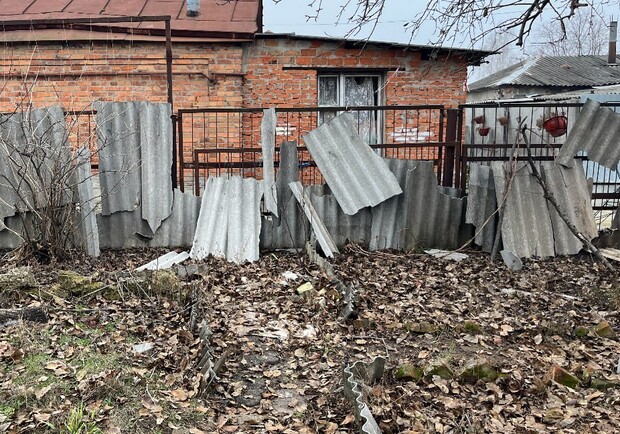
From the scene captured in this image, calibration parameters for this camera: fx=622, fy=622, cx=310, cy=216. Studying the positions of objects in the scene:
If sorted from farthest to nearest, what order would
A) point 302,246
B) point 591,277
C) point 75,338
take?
1. point 302,246
2. point 591,277
3. point 75,338

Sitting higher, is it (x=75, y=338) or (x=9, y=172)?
(x=9, y=172)

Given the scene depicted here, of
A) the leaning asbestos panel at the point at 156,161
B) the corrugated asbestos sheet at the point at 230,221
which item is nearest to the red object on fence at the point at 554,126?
the corrugated asbestos sheet at the point at 230,221

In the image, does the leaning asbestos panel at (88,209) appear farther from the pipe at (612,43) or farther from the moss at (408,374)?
the pipe at (612,43)

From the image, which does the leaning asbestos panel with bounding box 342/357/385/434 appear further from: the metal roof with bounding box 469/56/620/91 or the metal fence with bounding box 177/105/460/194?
the metal roof with bounding box 469/56/620/91

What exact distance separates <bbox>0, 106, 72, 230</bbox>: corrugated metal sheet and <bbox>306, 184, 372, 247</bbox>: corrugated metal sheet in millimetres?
2929

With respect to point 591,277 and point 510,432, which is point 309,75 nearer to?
point 591,277

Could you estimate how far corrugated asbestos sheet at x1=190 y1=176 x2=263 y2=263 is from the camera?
727 cm

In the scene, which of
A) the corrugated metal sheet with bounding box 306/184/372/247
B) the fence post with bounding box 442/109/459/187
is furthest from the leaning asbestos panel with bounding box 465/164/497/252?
the corrugated metal sheet with bounding box 306/184/372/247

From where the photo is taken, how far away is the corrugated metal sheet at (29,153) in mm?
6656

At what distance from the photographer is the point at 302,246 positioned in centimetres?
778

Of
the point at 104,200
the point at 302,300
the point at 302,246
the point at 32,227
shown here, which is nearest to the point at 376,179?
the point at 302,246

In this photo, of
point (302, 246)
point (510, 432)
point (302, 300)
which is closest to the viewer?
point (510, 432)

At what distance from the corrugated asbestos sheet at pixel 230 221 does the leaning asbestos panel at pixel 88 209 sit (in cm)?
116

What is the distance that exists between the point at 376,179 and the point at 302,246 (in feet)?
4.07
